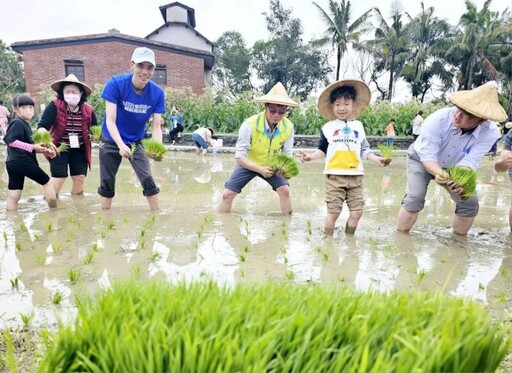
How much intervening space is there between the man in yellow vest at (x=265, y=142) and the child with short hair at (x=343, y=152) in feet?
1.93

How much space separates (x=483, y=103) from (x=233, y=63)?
132 feet

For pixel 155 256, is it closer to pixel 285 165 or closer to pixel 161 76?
pixel 285 165

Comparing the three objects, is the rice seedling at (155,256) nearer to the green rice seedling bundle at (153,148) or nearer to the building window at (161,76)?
the green rice seedling bundle at (153,148)

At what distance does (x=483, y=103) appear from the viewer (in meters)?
3.34

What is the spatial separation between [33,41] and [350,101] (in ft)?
86.6

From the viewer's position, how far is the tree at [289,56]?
36562 mm

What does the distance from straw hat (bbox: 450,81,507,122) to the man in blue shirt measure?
10.1 ft

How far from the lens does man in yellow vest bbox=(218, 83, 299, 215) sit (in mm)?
4484

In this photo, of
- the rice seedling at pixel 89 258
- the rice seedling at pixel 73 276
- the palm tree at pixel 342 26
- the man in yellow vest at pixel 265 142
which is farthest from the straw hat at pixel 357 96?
the palm tree at pixel 342 26

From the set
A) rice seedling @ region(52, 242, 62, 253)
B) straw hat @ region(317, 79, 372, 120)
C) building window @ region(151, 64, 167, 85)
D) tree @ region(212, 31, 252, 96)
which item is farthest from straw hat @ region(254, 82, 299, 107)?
tree @ region(212, 31, 252, 96)

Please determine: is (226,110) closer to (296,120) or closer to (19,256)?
(296,120)

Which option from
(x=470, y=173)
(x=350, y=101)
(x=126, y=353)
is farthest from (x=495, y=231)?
(x=126, y=353)

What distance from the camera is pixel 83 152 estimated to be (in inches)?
216

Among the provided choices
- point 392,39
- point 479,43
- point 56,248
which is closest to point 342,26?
point 392,39
